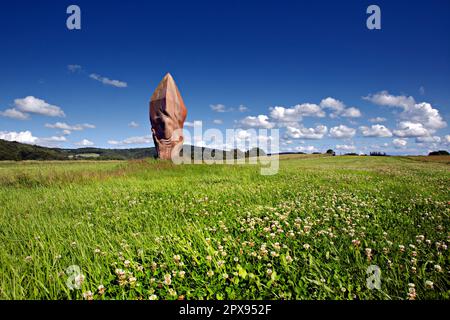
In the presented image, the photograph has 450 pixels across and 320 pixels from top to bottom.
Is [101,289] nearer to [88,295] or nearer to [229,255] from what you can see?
[88,295]

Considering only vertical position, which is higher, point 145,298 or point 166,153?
point 166,153

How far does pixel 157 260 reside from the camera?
2717 mm

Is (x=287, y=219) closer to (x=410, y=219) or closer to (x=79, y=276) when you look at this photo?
(x=410, y=219)

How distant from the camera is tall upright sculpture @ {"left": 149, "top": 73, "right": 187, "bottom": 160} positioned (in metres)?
19.5

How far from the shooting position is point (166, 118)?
19344 millimetres

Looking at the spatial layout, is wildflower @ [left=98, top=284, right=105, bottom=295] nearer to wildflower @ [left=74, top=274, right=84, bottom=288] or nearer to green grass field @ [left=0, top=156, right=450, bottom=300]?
green grass field @ [left=0, top=156, right=450, bottom=300]

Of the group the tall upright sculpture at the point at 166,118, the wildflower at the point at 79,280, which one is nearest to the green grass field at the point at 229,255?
the wildflower at the point at 79,280

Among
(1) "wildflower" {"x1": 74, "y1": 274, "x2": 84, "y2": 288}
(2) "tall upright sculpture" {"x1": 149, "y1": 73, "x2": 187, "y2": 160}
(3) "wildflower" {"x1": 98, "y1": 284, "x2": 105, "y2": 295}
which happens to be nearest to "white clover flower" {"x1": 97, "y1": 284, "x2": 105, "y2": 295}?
(3) "wildflower" {"x1": 98, "y1": 284, "x2": 105, "y2": 295}

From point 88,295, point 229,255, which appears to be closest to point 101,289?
point 88,295

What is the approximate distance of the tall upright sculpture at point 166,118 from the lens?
19453 millimetres

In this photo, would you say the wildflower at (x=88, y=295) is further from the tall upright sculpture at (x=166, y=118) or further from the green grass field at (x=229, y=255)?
the tall upright sculpture at (x=166, y=118)

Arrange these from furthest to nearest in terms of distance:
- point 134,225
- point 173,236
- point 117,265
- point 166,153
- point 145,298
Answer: point 166,153
point 134,225
point 173,236
point 117,265
point 145,298
